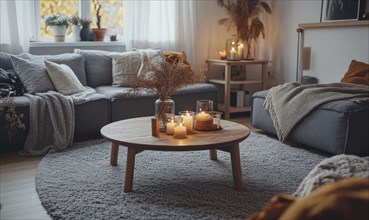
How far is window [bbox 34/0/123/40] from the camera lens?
13.9ft

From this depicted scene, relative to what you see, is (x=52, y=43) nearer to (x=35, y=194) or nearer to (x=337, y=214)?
(x=35, y=194)

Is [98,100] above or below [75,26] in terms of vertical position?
below

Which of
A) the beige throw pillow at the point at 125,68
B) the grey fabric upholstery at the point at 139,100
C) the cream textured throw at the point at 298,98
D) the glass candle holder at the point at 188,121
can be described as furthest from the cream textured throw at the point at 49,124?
the cream textured throw at the point at 298,98

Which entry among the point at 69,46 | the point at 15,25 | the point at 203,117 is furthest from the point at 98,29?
the point at 203,117

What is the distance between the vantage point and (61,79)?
3.57 meters

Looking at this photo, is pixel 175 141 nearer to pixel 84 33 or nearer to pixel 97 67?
pixel 97 67

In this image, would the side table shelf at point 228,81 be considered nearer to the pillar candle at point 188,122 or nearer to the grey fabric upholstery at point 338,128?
the grey fabric upholstery at point 338,128

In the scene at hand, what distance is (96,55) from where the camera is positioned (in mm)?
4188

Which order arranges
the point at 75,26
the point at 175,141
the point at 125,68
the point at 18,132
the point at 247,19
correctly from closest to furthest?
the point at 175,141
the point at 18,132
the point at 125,68
the point at 75,26
the point at 247,19

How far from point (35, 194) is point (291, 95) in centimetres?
218

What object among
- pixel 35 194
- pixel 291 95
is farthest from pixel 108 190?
pixel 291 95

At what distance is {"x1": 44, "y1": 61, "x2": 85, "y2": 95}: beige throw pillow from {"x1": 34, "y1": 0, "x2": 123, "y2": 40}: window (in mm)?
838

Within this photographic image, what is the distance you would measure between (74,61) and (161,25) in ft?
3.94

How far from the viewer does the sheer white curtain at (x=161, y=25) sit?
14.8 ft
